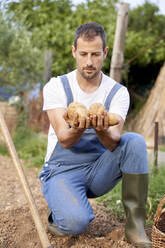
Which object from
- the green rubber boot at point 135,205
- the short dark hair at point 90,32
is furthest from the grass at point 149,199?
the short dark hair at point 90,32

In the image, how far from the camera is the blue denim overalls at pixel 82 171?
218 cm

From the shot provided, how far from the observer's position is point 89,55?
7.31 feet

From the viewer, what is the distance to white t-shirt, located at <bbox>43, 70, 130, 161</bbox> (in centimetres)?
229

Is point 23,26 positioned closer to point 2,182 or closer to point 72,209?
point 2,182

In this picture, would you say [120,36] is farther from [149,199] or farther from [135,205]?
[135,205]

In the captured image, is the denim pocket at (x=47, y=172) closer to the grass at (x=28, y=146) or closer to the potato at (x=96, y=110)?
the potato at (x=96, y=110)

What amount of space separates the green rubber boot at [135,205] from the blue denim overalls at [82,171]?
0.06m

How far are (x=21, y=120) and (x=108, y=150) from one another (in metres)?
3.73

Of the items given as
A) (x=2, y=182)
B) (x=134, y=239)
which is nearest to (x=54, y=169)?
Result: (x=134, y=239)

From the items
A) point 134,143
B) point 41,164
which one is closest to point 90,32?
point 134,143

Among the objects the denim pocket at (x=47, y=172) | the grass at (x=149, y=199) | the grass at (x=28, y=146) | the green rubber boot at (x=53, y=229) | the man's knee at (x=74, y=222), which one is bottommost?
the grass at (x=28, y=146)

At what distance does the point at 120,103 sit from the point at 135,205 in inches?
27.3

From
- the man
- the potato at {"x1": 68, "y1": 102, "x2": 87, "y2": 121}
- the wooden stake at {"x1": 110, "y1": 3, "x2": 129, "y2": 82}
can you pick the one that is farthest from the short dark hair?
the wooden stake at {"x1": 110, "y1": 3, "x2": 129, "y2": 82}

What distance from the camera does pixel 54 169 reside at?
2.36 meters
